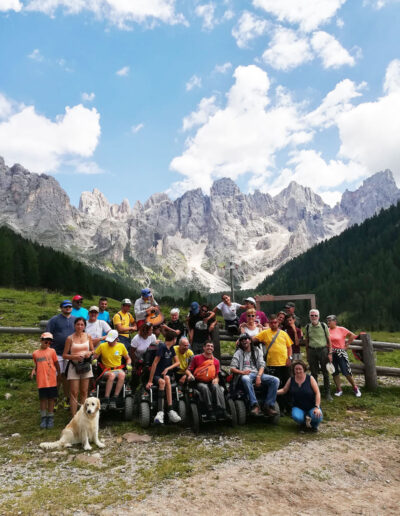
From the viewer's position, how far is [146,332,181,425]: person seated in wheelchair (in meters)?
8.12

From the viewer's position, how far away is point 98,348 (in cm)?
916

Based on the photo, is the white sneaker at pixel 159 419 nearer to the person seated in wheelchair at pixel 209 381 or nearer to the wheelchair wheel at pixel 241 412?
the person seated in wheelchair at pixel 209 381

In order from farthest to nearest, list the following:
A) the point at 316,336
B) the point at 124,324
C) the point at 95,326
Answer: the point at 316,336, the point at 124,324, the point at 95,326

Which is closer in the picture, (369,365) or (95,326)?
(95,326)

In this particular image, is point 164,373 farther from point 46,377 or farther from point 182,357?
point 46,377

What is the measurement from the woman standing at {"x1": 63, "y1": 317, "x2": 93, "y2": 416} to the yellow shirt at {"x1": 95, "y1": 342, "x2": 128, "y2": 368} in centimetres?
46

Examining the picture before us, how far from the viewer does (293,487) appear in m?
5.34

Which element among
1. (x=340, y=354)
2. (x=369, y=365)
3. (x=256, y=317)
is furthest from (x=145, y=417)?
(x=369, y=365)

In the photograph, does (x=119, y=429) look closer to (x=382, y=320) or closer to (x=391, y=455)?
(x=391, y=455)

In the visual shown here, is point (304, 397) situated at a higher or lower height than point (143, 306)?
lower

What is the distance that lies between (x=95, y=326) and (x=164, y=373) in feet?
8.96

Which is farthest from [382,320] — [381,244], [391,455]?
[391,455]

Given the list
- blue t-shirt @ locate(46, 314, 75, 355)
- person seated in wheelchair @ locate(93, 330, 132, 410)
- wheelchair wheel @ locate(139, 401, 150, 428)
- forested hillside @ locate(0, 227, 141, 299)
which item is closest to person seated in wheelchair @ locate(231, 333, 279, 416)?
wheelchair wheel @ locate(139, 401, 150, 428)

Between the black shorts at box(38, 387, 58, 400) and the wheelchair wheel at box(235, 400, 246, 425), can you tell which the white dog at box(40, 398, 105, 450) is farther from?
the wheelchair wheel at box(235, 400, 246, 425)
